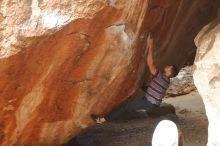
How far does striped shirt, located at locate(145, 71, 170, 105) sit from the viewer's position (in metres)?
6.47

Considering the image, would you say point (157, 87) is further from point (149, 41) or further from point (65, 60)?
point (65, 60)

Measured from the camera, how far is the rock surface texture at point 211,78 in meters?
4.76

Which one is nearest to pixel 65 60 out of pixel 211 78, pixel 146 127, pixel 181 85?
pixel 211 78

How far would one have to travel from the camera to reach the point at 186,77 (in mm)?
12430

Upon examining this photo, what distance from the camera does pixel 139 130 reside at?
816 centimetres

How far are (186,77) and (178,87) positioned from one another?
0.50 m

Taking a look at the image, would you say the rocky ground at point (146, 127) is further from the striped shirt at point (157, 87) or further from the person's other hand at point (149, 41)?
the person's other hand at point (149, 41)

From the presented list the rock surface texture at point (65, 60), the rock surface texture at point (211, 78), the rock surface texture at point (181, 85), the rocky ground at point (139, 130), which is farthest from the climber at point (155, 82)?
the rock surface texture at point (181, 85)

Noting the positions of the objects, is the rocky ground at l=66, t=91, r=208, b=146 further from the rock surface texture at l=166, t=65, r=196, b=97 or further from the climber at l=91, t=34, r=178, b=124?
the rock surface texture at l=166, t=65, r=196, b=97

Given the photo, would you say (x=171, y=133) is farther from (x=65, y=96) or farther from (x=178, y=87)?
(x=178, y=87)

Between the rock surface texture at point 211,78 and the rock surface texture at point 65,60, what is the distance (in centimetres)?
107

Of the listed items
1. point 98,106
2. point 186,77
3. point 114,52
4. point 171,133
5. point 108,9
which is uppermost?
point 186,77

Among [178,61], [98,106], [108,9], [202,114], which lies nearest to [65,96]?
[98,106]

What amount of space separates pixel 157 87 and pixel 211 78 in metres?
1.69
